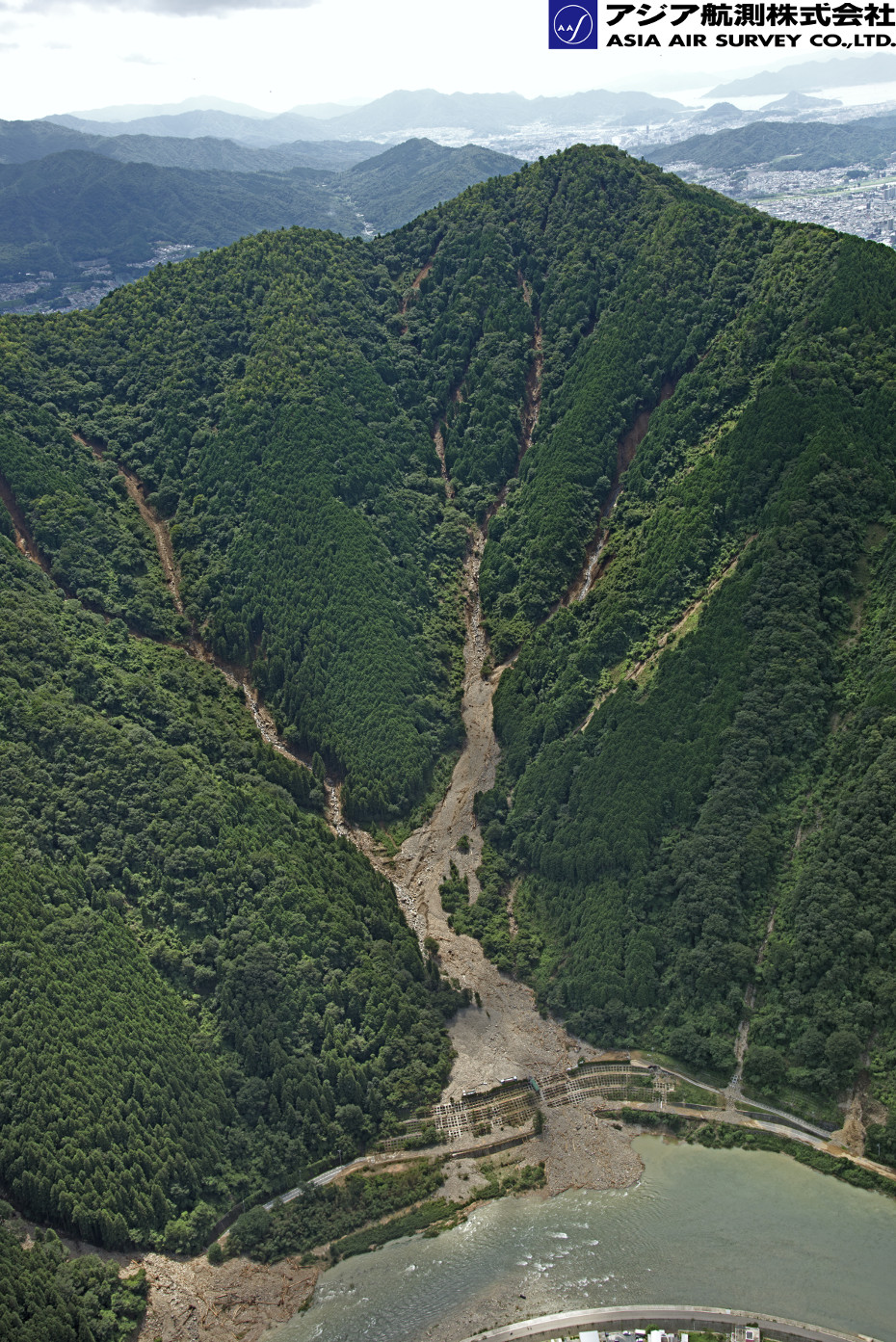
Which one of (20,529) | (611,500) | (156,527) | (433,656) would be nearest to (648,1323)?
(433,656)

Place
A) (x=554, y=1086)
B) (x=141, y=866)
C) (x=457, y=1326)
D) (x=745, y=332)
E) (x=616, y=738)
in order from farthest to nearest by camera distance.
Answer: (x=745, y=332) → (x=616, y=738) → (x=141, y=866) → (x=554, y=1086) → (x=457, y=1326)

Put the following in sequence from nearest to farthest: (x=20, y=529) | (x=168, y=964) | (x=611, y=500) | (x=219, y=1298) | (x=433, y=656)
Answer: (x=219, y=1298) → (x=168, y=964) → (x=20, y=529) → (x=433, y=656) → (x=611, y=500)

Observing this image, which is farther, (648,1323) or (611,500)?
(611,500)

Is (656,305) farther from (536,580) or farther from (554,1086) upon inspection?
(554,1086)

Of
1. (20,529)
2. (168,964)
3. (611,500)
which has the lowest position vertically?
(168,964)

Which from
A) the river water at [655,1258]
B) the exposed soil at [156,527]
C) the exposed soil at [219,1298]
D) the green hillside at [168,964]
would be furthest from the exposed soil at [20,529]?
the river water at [655,1258]

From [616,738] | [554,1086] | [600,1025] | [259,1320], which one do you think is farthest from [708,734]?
[259,1320]

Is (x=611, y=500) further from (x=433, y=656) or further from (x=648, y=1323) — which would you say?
(x=648, y=1323)
